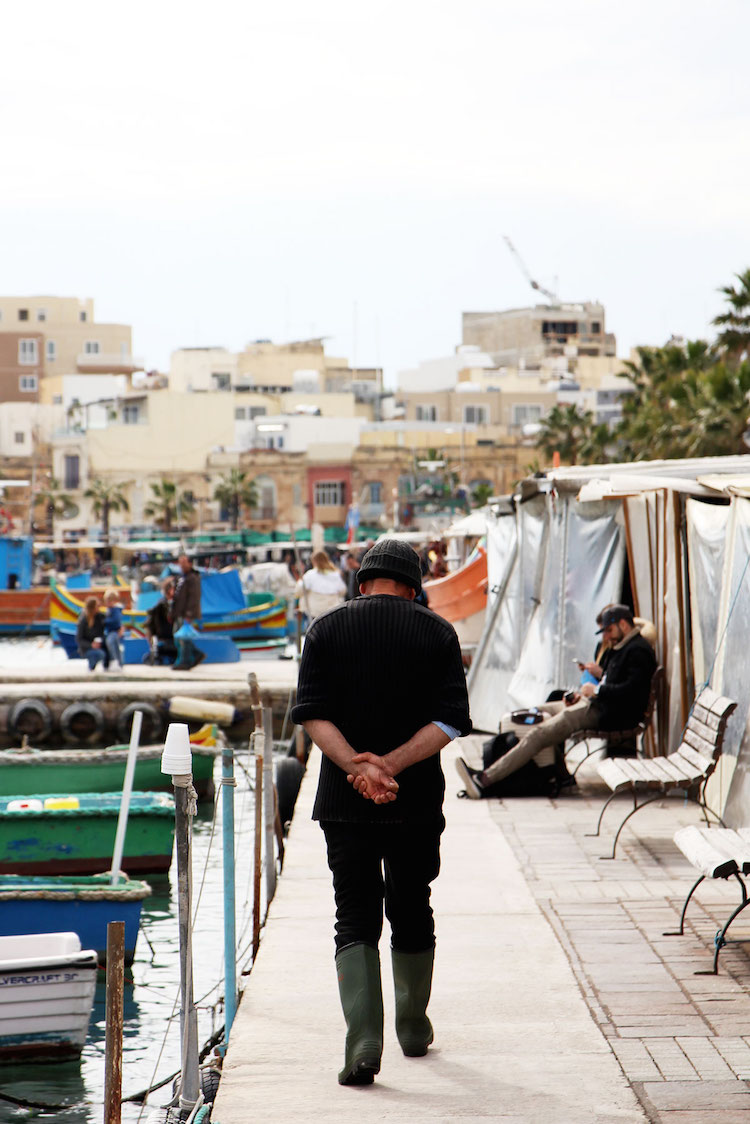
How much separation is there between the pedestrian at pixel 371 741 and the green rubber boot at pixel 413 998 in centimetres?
17

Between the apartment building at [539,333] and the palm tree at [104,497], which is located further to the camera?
the apartment building at [539,333]

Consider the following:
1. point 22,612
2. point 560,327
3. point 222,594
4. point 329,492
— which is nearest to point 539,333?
point 560,327

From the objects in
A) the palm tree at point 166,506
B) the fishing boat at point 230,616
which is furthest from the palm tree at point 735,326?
the palm tree at point 166,506

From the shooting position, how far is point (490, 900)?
797 centimetres

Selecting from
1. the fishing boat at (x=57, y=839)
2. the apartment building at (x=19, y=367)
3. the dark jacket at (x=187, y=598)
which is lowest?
the fishing boat at (x=57, y=839)

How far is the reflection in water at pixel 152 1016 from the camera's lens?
8484 millimetres

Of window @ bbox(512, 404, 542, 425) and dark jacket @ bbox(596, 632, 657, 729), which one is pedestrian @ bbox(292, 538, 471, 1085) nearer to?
dark jacket @ bbox(596, 632, 657, 729)

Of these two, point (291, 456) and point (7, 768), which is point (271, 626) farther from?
point (291, 456)

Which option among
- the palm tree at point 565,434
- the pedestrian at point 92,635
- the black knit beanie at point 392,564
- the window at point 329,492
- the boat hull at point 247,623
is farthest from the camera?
the window at point 329,492

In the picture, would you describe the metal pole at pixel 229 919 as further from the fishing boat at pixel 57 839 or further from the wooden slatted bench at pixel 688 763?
the fishing boat at pixel 57 839

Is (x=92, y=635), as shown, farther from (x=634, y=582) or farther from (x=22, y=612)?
(x=22, y=612)

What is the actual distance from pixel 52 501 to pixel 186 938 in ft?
275

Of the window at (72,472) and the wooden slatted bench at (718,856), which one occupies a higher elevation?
the window at (72,472)

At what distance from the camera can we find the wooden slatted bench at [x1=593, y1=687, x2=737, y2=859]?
8.88 metres
